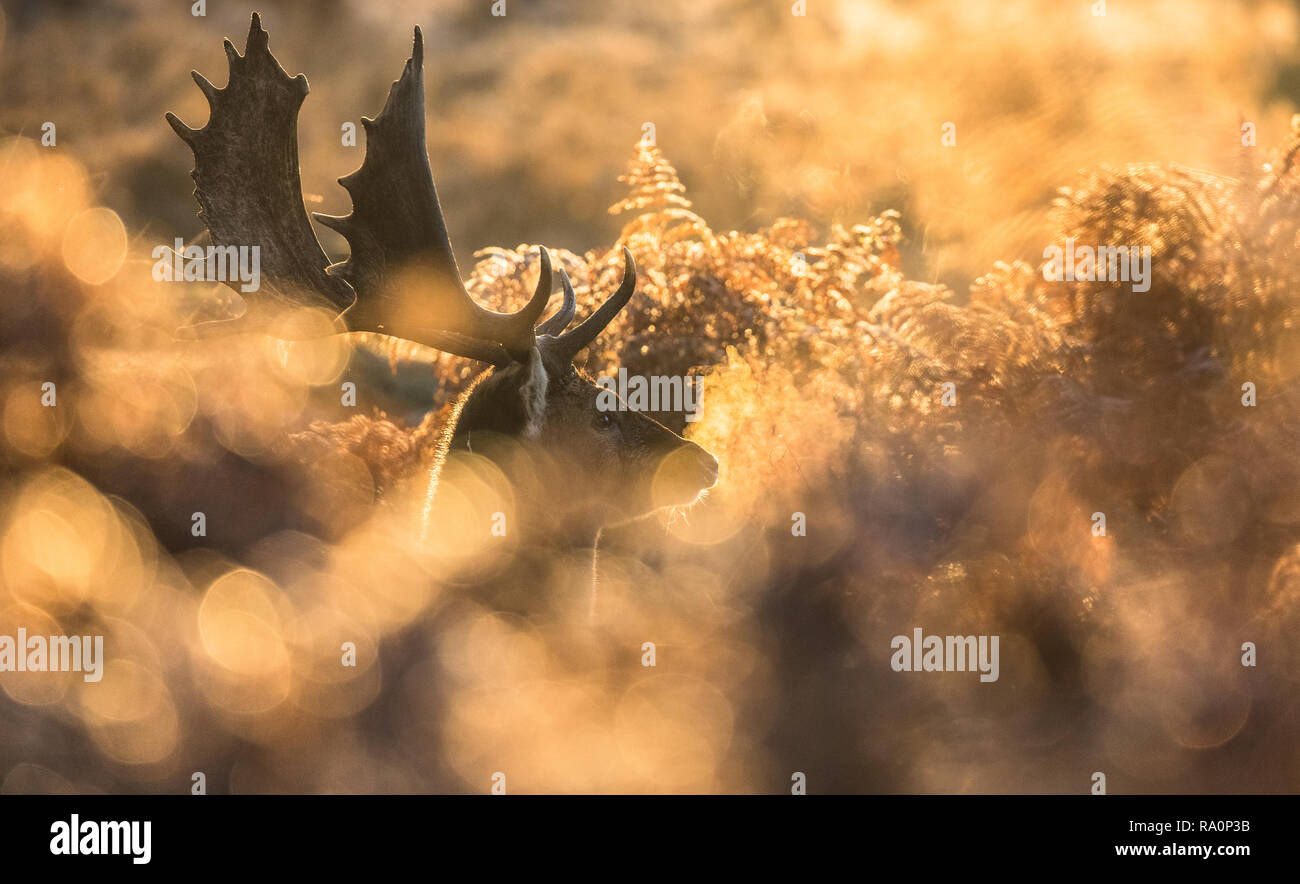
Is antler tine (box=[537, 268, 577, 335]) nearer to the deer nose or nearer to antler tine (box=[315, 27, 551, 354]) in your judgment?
antler tine (box=[315, 27, 551, 354])

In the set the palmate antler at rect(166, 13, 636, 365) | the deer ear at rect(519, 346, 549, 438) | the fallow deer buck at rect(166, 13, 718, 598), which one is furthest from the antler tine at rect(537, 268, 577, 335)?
the deer ear at rect(519, 346, 549, 438)

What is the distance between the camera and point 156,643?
5.17 metres

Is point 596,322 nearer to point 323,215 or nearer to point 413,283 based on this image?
point 413,283

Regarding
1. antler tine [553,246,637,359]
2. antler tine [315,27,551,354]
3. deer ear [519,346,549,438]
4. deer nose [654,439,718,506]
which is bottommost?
deer nose [654,439,718,506]

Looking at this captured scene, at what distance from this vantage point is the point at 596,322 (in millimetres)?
4441

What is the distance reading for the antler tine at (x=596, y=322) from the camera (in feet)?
14.2

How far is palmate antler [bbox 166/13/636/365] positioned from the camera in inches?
175

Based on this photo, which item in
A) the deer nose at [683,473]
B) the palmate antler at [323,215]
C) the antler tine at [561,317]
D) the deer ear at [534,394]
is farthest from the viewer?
the antler tine at [561,317]

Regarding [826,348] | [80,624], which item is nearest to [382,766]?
[80,624]

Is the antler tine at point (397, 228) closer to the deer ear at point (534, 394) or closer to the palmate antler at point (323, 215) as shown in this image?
the palmate antler at point (323, 215)

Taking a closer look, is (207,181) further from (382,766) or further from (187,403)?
(187,403)

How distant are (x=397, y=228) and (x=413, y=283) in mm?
274

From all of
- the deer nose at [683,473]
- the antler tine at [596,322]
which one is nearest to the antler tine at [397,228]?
the antler tine at [596,322]

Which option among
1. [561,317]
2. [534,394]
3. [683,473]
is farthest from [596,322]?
[683,473]
